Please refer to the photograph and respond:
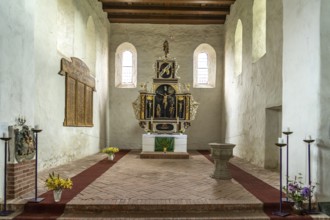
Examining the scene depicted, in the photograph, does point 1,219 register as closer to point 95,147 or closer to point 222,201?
point 222,201

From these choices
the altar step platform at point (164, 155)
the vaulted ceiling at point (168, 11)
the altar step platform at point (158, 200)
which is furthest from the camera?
the vaulted ceiling at point (168, 11)

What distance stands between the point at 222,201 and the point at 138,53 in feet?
42.0

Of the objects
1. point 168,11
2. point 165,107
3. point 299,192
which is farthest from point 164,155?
point 299,192

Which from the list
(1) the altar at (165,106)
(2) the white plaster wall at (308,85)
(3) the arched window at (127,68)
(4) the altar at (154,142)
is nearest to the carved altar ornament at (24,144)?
(2) the white plaster wall at (308,85)

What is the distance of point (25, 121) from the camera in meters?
5.85

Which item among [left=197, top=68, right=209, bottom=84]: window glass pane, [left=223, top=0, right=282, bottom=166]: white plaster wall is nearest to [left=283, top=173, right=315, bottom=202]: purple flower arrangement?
[left=223, top=0, right=282, bottom=166]: white plaster wall

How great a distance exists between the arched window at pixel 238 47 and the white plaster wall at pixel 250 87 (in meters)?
0.32

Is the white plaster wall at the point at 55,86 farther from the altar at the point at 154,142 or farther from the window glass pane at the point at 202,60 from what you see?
the window glass pane at the point at 202,60

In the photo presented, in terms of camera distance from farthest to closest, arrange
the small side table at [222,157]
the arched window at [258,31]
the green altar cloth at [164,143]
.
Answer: the green altar cloth at [164,143] → the arched window at [258,31] → the small side table at [222,157]

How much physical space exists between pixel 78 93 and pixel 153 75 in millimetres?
6318

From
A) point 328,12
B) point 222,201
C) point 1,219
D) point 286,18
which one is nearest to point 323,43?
point 328,12

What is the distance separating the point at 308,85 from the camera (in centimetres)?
576

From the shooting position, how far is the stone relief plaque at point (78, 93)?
10.3 meters

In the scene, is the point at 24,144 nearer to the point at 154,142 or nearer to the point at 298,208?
the point at 298,208
